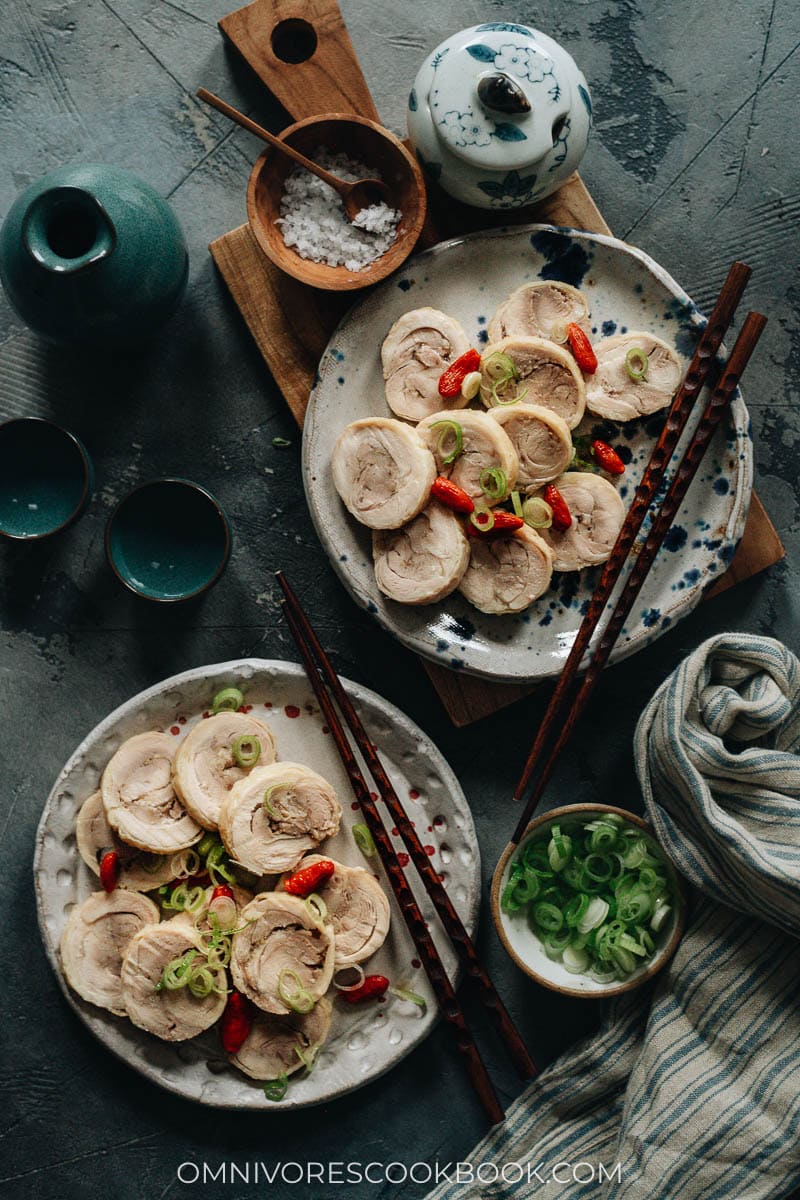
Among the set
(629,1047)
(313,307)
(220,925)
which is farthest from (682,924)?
(313,307)

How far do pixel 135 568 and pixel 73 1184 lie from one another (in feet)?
5.54

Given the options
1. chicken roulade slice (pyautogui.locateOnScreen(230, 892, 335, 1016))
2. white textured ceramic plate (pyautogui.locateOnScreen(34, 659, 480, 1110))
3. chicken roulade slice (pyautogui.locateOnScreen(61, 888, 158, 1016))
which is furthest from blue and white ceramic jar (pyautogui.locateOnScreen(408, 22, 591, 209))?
chicken roulade slice (pyautogui.locateOnScreen(61, 888, 158, 1016))

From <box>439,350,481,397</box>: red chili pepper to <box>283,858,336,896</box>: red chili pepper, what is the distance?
4.03 ft

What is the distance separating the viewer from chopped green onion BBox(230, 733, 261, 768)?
2439 mm

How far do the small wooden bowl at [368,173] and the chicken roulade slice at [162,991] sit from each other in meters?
1.65

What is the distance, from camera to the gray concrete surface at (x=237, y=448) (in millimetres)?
2598

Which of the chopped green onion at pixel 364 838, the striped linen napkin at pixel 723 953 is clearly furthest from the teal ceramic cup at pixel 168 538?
the striped linen napkin at pixel 723 953

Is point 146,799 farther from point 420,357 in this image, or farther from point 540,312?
point 540,312

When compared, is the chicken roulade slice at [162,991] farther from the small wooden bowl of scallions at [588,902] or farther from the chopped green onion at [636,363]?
the chopped green onion at [636,363]

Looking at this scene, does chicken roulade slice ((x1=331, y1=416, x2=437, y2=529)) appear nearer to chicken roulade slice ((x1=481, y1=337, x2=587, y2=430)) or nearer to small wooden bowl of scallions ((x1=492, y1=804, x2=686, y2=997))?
chicken roulade slice ((x1=481, y1=337, x2=587, y2=430))

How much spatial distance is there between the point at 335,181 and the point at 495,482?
84 centimetres

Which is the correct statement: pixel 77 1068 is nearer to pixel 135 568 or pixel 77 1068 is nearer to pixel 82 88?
pixel 135 568

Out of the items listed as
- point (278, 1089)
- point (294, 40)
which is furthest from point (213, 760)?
point (294, 40)

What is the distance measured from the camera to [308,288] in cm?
252
